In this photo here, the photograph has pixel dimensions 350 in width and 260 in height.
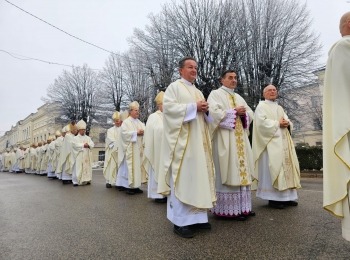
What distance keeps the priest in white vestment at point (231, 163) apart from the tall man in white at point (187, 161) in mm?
448

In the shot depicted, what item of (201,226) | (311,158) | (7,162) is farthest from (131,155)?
(7,162)

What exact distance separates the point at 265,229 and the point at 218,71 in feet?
65.0

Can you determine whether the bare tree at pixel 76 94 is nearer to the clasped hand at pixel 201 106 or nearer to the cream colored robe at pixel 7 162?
the cream colored robe at pixel 7 162

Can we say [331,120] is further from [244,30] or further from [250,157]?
[244,30]

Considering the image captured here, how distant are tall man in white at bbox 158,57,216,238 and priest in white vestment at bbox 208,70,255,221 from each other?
0.45 m

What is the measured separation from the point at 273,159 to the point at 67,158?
9.49m

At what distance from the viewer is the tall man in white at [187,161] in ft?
12.8

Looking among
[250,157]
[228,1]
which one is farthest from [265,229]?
[228,1]

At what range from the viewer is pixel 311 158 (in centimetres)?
1641

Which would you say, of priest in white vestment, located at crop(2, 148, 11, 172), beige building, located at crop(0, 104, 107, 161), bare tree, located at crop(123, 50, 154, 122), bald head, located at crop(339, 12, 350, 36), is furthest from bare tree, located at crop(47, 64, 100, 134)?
bald head, located at crop(339, 12, 350, 36)

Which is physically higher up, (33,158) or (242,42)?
(242,42)

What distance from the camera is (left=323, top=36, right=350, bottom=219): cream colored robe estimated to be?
2.63 metres

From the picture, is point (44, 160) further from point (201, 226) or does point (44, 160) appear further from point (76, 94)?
point (76, 94)

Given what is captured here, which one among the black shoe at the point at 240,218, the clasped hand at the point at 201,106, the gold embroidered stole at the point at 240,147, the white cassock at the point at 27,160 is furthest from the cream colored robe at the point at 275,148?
the white cassock at the point at 27,160
